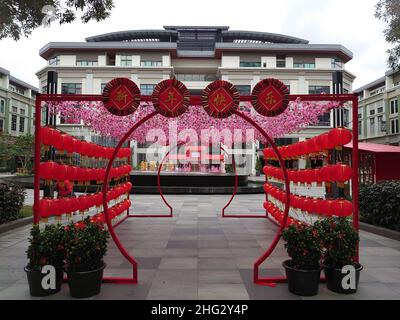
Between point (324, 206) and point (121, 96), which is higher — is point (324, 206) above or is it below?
below

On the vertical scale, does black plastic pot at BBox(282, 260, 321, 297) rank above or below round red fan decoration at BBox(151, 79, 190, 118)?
below

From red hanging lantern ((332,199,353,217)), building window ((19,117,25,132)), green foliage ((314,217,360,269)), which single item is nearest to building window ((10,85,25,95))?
building window ((19,117,25,132))

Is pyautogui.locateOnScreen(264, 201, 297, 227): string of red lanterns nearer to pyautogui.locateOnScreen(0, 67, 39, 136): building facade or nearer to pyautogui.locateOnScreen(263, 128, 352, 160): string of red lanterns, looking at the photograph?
pyautogui.locateOnScreen(263, 128, 352, 160): string of red lanterns

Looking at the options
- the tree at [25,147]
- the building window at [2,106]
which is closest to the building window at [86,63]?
the tree at [25,147]

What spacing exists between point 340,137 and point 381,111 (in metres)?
59.8

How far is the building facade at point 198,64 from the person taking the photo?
5344 cm

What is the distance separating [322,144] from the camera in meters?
7.25

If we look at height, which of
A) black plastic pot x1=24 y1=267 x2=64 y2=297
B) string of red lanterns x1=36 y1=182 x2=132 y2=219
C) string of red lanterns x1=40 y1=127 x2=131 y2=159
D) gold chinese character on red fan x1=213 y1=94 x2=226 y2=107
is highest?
gold chinese character on red fan x1=213 y1=94 x2=226 y2=107

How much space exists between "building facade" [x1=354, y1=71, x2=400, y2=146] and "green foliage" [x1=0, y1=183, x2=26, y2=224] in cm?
5159

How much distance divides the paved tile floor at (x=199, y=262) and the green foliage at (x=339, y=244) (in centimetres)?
48

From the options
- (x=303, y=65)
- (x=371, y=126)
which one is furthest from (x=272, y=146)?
(x=371, y=126)

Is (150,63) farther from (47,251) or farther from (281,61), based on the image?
(47,251)

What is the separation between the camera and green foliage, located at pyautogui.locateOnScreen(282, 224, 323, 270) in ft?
16.2

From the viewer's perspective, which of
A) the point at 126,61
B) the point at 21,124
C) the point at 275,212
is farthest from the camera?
the point at 21,124
